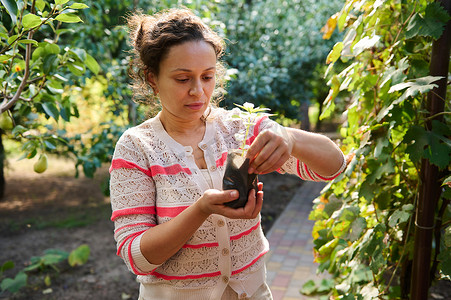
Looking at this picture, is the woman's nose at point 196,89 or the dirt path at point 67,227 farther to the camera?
the dirt path at point 67,227

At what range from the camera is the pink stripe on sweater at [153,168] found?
147 centimetres

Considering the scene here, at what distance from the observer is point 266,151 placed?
1.26 m

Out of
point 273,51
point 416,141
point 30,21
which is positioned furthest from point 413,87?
point 273,51

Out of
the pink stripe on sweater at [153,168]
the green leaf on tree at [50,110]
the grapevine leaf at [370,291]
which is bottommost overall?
the grapevine leaf at [370,291]

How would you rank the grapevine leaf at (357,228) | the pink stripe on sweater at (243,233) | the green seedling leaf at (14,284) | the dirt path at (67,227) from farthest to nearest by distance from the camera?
the dirt path at (67,227) → the green seedling leaf at (14,284) → the grapevine leaf at (357,228) → the pink stripe on sweater at (243,233)

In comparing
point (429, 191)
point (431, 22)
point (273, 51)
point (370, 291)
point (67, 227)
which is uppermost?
point (431, 22)

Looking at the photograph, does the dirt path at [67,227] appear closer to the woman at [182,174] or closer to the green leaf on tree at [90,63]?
the green leaf on tree at [90,63]

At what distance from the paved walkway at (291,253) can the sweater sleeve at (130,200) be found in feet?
7.80

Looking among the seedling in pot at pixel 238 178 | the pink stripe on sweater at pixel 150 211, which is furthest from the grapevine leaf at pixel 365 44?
the pink stripe on sweater at pixel 150 211

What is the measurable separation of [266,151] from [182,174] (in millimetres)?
361

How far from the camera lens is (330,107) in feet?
7.57

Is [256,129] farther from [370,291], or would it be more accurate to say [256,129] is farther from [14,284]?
[14,284]

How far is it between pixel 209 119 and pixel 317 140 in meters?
0.42

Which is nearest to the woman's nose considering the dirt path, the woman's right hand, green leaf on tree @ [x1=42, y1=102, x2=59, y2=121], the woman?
the woman
